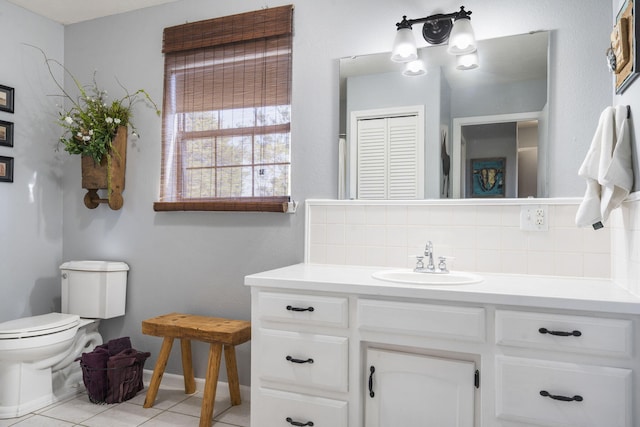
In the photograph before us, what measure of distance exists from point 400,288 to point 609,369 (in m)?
0.73

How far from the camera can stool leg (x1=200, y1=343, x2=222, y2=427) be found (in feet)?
7.47

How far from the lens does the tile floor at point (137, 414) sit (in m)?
2.36

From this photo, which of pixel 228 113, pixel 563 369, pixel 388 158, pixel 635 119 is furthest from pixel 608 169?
pixel 228 113

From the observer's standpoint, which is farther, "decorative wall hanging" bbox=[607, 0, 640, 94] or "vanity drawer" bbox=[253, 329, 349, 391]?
"vanity drawer" bbox=[253, 329, 349, 391]

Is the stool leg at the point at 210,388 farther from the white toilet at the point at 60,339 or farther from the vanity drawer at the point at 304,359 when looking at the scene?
the white toilet at the point at 60,339

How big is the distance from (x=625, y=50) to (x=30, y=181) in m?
3.53

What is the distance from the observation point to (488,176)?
215 centimetres

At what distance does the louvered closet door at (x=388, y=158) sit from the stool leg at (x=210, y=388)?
44.8 inches

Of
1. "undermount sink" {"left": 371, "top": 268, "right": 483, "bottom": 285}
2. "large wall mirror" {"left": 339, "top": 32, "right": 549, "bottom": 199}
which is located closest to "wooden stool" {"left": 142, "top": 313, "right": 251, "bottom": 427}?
"undermount sink" {"left": 371, "top": 268, "right": 483, "bottom": 285}

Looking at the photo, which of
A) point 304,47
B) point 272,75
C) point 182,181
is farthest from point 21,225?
point 304,47

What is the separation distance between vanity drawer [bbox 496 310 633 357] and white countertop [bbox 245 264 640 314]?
1.7 inches

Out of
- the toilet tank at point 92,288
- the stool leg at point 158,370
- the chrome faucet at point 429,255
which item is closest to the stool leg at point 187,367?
the stool leg at point 158,370

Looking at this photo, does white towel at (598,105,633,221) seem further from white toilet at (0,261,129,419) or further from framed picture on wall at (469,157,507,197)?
white toilet at (0,261,129,419)

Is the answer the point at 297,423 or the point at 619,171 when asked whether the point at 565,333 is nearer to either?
the point at 619,171
